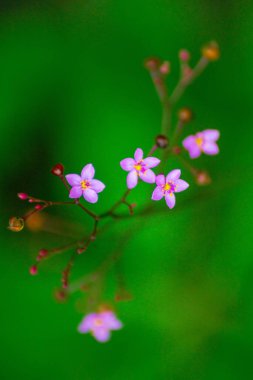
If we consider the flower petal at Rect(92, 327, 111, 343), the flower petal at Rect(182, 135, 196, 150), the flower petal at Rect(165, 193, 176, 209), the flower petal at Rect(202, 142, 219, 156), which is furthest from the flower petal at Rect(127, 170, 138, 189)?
the flower petal at Rect(92, 327, 111, 343)

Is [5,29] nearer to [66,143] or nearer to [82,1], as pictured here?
[82,1]

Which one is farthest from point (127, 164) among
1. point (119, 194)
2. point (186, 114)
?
point (119, 194)

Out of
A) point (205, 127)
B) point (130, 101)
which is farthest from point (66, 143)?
point (205, 127)

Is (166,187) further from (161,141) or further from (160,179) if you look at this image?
(161,141)

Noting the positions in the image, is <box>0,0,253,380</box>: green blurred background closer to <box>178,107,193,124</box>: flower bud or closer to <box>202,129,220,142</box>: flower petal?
<box>202,129,220,142</box>: flower petal

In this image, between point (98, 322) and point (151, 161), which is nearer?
point (151, 161)

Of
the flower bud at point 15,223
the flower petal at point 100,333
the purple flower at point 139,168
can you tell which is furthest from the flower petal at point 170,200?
the flower petal at point 100,333

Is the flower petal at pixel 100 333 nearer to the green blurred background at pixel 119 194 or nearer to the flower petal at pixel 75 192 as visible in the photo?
the green blurred background at pixel 119 194
